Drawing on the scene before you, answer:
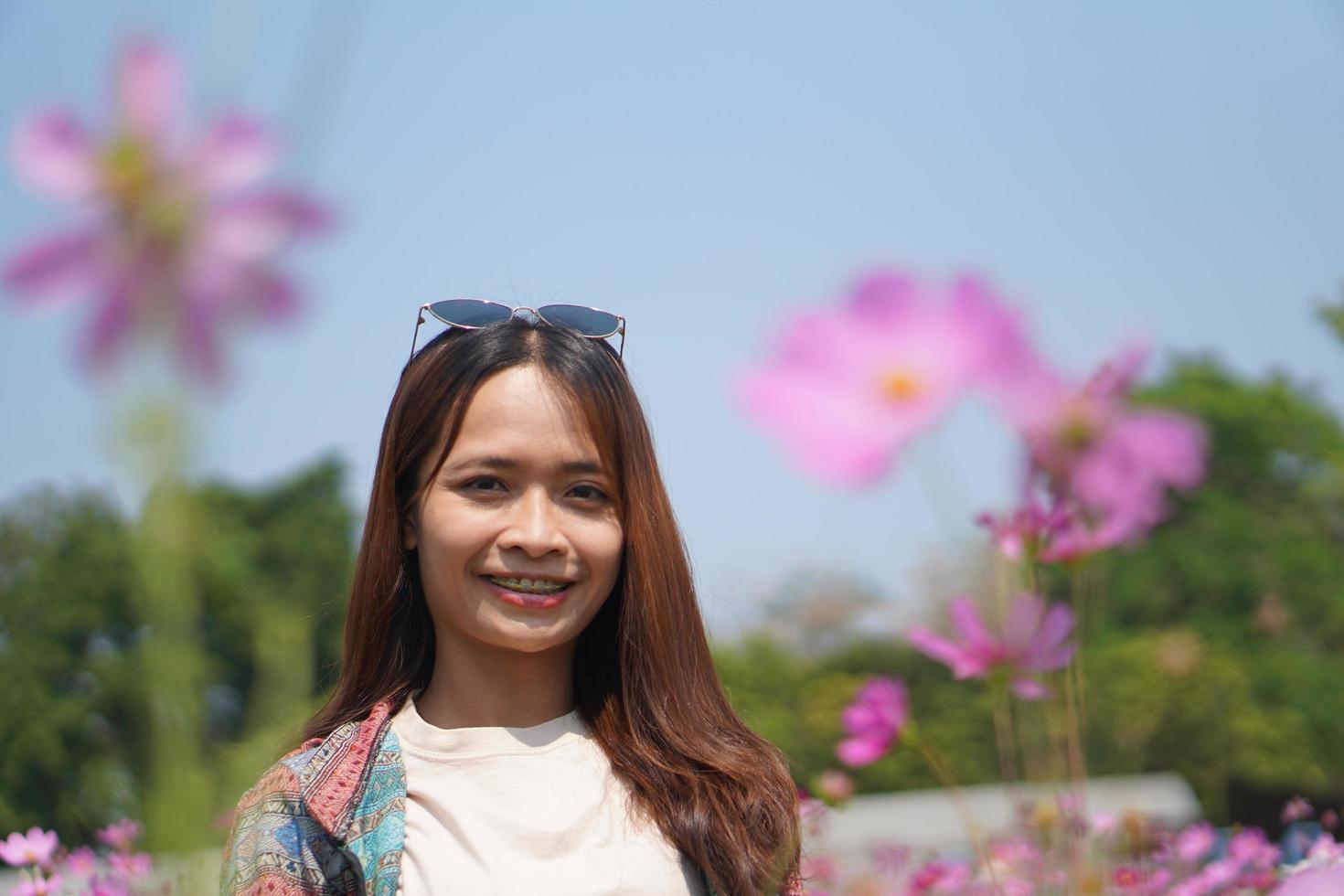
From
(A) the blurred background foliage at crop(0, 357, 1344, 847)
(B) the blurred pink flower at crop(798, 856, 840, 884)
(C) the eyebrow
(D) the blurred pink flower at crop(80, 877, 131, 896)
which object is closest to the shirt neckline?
(C) the eyebrow

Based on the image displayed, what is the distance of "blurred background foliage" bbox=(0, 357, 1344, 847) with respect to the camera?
17.4 meters

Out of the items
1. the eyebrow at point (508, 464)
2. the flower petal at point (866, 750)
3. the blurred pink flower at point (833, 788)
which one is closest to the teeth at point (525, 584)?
the eyebrow at point (508, 464)

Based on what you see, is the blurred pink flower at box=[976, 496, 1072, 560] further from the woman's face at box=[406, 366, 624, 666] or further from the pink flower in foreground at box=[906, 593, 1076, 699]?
the woman's face at box=[406, 366, 624, 666]

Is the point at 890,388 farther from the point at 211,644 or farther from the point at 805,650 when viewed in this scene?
the point at 805,650

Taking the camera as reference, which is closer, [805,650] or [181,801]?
[181,801]

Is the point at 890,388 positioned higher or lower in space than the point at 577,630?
higher

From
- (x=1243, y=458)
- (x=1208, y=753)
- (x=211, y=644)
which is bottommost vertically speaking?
(x=211, y=644)

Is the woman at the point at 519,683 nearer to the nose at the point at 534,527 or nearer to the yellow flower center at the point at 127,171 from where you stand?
the nose at the point at 534,527

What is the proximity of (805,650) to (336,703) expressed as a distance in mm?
24291

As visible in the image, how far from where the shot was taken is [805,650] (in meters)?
25.8

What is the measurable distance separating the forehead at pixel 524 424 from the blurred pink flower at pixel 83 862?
49.0 inches

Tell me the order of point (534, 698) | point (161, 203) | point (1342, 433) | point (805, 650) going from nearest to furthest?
point (161, 203) < point (534, 698) < point (1342, 433) < point (805, 650)

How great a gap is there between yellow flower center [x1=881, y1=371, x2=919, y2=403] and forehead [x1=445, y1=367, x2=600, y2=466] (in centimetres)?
142

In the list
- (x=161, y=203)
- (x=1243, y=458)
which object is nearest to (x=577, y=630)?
(x=161, y=203)
